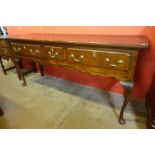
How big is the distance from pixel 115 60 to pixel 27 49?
1138 millimetres

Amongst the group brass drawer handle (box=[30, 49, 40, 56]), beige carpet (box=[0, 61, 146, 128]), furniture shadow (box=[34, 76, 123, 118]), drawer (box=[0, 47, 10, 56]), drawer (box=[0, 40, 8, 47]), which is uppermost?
drawer (box=[0, 40, 8, 47])

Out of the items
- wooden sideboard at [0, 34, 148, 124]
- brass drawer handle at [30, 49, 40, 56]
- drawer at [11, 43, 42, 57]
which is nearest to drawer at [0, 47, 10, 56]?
drawer at [11, 43, 42, 57]

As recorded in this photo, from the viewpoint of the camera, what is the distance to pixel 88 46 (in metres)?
1.19

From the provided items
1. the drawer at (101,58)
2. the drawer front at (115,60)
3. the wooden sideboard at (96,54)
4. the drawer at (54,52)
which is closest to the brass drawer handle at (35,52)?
the wooden sideboard at (96,54)

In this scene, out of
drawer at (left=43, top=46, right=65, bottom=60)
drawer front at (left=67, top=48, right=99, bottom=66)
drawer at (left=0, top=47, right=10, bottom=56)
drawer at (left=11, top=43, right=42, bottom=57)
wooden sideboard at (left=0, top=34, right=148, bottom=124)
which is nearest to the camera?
wooden sideboard at (left=0, top=34, right=148, bottom=124)

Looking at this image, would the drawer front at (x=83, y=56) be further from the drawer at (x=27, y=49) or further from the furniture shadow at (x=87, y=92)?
the furniture shadow at (x=87, y=92)

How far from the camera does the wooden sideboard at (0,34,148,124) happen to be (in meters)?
1.07

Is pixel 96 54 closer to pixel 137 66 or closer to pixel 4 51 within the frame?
pixel 137 66

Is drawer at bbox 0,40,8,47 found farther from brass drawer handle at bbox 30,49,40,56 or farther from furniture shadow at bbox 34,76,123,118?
furniture shadow at bbox 34,76,123,118

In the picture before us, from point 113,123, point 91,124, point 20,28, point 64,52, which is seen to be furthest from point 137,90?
point 20,28

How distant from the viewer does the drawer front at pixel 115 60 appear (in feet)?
3.53

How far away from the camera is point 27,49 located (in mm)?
1685

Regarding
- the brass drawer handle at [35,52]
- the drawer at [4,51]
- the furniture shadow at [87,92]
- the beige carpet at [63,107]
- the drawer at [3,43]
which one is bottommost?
the beige carpet at [63,107]

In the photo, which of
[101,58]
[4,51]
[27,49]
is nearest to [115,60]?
[101,58]
